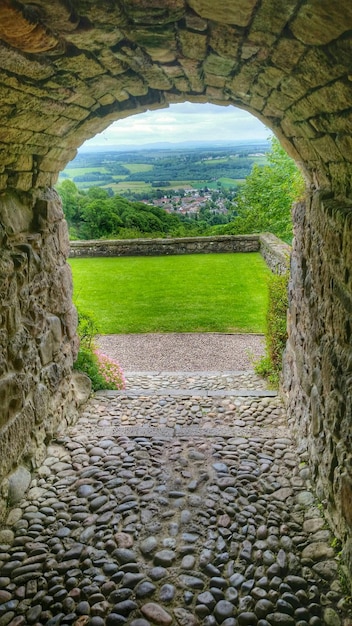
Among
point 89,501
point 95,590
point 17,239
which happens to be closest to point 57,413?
point 89,501

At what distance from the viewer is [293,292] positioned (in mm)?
5406

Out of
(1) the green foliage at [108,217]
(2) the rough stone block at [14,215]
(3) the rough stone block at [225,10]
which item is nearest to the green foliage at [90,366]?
(2) the rough stone block at [14,215]

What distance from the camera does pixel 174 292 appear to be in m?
13.1

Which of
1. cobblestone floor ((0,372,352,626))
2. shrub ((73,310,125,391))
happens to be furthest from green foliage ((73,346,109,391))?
cobblestone floor ((0,372,352,626))

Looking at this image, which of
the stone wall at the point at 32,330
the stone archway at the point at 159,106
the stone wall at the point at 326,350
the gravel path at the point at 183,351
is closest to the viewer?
the stone archway at the point at 159,106

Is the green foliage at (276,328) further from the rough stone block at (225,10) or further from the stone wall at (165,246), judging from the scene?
the stone wall at (165,246)

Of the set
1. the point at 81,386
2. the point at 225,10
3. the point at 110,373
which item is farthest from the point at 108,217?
the point at 225,10

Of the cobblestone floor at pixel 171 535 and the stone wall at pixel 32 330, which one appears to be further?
the stone wall at pixel 32 330

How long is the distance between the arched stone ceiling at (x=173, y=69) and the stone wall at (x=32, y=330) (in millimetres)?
391

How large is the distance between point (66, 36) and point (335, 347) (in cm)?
257

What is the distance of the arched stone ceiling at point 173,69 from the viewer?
2.12 metres

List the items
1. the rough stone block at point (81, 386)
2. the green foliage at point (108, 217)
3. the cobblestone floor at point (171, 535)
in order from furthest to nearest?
1. the green foliage at point (108, 217)
2. the rough stone block at point (81, 386)
3. the cobblestone floor at point (171, 535)

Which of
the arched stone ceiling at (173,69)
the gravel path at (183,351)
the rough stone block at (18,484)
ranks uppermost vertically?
the arched stone ceiling at (173,69)

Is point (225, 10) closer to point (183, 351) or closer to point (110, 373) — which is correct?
point (110, 373)
